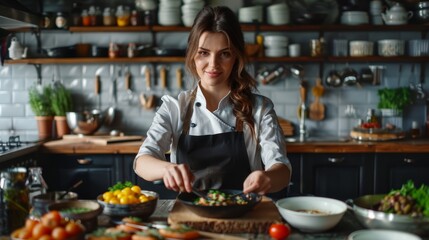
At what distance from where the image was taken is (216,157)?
101 inches

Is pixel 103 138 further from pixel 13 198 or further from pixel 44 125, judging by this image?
pixel 13 198

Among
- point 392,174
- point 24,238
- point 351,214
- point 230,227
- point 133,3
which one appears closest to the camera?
point 24,238

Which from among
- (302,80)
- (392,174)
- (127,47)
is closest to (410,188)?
(392,174)

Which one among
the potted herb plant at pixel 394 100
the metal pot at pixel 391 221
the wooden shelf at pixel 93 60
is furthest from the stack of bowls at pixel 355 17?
the metal pot at pixel 391 221

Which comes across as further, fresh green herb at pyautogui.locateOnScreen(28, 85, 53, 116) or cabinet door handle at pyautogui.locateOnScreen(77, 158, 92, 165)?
fresh green herb at pyautogui.locateOnScreen(28, 85, 53, 116)

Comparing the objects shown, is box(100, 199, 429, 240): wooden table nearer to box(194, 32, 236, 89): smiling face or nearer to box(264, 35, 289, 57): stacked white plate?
box(194, 32, 236, 89): smiling face

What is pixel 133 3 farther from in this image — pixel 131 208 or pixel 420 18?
pixel 131 208

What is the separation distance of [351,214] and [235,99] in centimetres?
82

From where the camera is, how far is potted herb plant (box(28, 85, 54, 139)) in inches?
187

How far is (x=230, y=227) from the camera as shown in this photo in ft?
6.15

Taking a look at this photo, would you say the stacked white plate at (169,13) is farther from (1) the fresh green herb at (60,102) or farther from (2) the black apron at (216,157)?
(2) the black apron at (216,157)

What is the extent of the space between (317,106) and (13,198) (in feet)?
11.5

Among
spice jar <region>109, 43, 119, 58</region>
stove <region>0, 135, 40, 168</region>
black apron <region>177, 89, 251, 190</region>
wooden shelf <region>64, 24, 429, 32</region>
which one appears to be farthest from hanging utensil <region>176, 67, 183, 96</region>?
black apron <region>177, 89, 251, 190</region>

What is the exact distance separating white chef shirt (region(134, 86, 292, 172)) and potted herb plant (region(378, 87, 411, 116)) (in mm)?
2537
